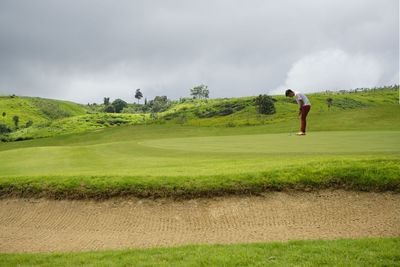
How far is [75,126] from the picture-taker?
99.3 meters

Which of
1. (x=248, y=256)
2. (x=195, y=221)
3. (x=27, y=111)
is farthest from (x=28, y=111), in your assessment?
(x=248, y=256)

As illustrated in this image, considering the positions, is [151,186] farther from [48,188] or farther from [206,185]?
[48,188]

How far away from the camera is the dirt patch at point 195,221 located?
20.2 ft

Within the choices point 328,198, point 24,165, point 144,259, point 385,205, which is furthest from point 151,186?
point 24,165

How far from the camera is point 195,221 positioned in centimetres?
709

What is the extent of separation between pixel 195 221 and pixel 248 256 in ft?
8.19

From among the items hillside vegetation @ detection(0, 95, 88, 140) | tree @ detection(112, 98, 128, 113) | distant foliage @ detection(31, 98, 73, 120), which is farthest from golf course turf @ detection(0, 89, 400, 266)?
tree @ detection(112, 98, 128, 113)

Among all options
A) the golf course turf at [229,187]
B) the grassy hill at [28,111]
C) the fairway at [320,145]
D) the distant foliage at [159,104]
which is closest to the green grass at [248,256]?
the golf course turf at [229,187]

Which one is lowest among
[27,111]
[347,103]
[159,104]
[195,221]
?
[195,221]

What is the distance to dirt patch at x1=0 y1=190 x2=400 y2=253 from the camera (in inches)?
243

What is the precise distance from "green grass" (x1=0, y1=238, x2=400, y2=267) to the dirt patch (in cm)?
63

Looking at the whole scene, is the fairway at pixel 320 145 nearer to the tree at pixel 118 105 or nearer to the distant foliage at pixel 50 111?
the distant foliage at pixel 50 111

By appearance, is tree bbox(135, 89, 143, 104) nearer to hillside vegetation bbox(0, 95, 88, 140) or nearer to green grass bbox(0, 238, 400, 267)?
hillside vegetation bbox(0, 95, 88, 140)

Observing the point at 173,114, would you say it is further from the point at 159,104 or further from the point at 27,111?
the point at 27,111
